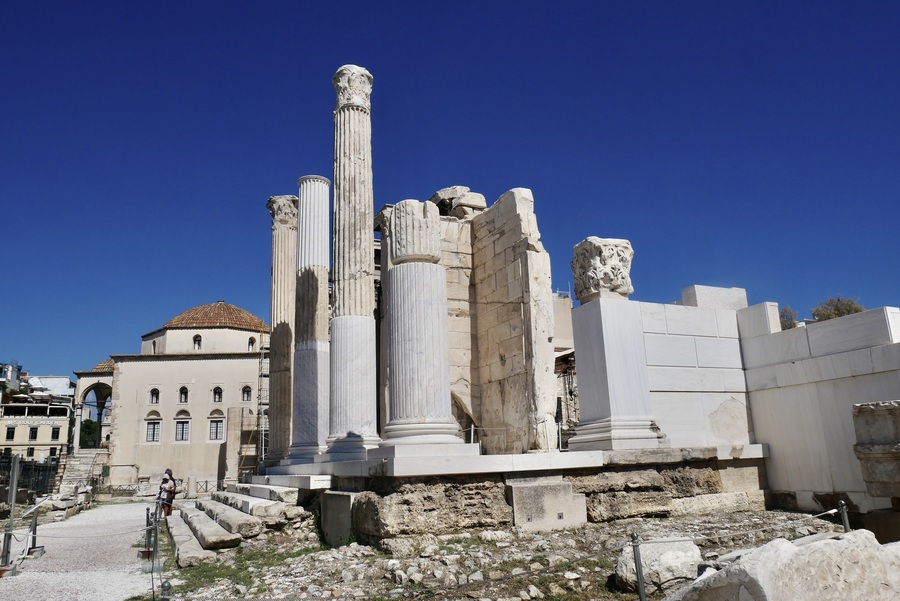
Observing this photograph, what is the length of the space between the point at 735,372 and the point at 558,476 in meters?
4.44

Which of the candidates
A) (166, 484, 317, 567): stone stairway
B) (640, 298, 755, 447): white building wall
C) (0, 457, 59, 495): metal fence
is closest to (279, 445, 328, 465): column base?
(166, 484, 317, 567): stone stairway

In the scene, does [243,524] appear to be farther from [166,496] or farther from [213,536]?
[166,496]

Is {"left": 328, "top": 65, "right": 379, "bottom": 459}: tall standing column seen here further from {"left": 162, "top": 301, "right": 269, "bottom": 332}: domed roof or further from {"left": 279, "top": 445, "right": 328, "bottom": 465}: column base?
{"left": 162, "top": 301, "right": 269, "bottom": 332}: domed roof

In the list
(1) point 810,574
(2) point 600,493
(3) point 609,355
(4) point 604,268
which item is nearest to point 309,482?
(2) point 600,493

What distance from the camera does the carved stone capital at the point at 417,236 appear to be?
386 inches

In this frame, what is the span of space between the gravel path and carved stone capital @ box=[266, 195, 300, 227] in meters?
9.54

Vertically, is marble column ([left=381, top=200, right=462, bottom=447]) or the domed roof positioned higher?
the domed roof

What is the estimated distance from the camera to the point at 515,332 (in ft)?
43.3

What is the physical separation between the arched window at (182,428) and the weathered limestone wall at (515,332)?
33254mm

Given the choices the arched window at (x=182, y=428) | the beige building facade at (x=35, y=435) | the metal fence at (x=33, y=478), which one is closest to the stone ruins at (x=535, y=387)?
the metal fence at (x=33, y=478)

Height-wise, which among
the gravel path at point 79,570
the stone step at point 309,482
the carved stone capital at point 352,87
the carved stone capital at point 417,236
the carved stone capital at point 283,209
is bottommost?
the gravel path at point 79,570

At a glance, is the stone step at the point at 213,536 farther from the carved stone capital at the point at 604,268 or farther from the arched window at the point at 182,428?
the arched window at the point at 182,428

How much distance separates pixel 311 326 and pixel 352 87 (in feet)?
18.4

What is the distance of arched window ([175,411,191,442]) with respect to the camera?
42.5 meters
